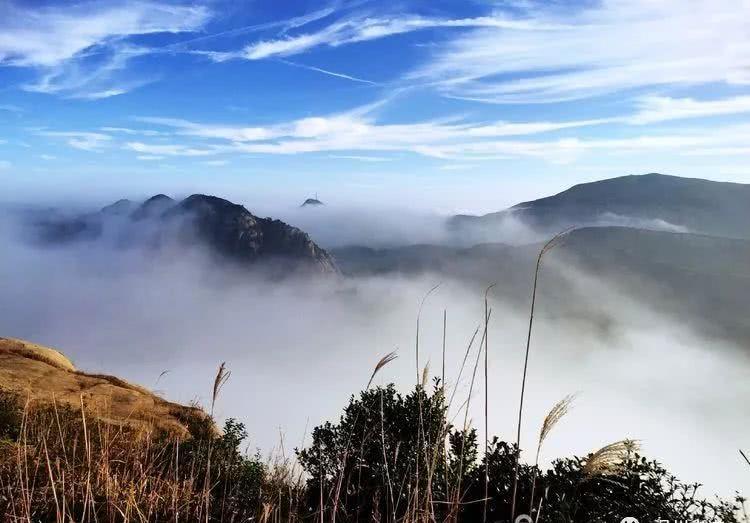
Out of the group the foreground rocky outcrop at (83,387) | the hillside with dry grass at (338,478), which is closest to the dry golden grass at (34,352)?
the foreground rocky outcrop at (83,387)

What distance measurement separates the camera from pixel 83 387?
18016mm

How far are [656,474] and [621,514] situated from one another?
150 centimetres

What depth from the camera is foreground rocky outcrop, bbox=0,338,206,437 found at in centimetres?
1506

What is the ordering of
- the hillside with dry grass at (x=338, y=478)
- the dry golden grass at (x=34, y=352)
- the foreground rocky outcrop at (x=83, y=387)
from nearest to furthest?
the hillside with dry grass at (x=338, y=478) → the foreground rocky outcrop at (x=83, y=387) → the dry golden grass at (x=34, y=352)

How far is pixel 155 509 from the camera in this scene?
206 inches

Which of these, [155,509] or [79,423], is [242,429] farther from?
[155,509]

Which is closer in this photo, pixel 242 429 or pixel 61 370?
pixel 242 429

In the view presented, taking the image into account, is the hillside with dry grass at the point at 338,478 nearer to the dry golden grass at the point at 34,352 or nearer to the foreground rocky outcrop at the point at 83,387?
the foreground rocky outcrop at the point at 83,387

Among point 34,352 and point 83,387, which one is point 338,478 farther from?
point 34,352

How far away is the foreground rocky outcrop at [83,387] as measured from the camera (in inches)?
593

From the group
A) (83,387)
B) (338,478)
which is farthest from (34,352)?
(338,478)

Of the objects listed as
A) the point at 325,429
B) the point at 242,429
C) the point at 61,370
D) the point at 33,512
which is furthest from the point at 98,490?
the point at 61,370

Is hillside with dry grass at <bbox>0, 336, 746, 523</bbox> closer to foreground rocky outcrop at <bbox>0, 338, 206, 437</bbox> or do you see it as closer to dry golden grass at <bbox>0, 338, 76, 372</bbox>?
foreground rocky outcrop at <bbox>0, 338, 206, 437</bbox>

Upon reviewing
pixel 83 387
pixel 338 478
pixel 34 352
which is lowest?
pixel 83 387
